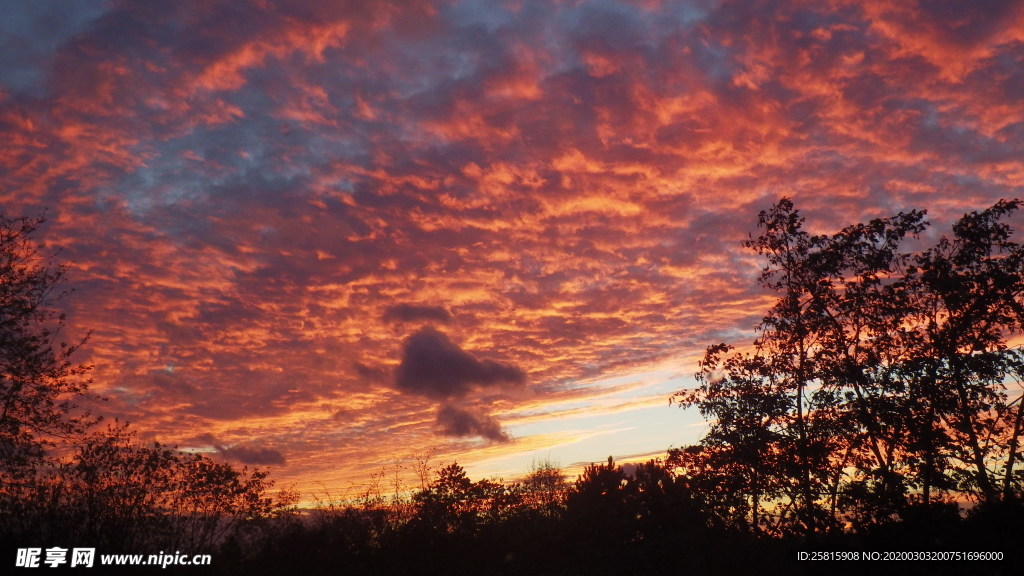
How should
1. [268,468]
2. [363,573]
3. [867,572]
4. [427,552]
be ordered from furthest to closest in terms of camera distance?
[268,468] < [427,552] < [363,573] < [867,572]

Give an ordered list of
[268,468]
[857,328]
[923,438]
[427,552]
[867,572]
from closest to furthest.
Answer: [867,572], [427,552], [923,438], [857,328], [268,468]

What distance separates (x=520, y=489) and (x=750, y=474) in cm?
877

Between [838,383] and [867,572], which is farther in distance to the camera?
[838,383]

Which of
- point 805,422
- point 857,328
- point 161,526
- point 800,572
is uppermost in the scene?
point 857,328

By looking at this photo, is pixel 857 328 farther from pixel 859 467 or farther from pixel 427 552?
pixel 427 552

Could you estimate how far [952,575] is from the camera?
44.7 ft

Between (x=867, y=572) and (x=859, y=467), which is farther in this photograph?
(x=859, y=467)

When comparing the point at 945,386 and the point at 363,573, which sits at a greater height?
→ the point at 945,386

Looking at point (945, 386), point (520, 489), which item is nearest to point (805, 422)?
point (945, 386)

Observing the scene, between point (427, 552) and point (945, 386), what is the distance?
65.2 ft

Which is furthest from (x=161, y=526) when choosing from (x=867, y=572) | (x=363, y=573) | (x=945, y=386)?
(x=945, y=386)

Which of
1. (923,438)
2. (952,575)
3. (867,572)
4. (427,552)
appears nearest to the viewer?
(952,575)

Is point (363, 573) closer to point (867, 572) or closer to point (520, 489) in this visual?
point (520, 489)

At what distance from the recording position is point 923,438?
73.3ft
